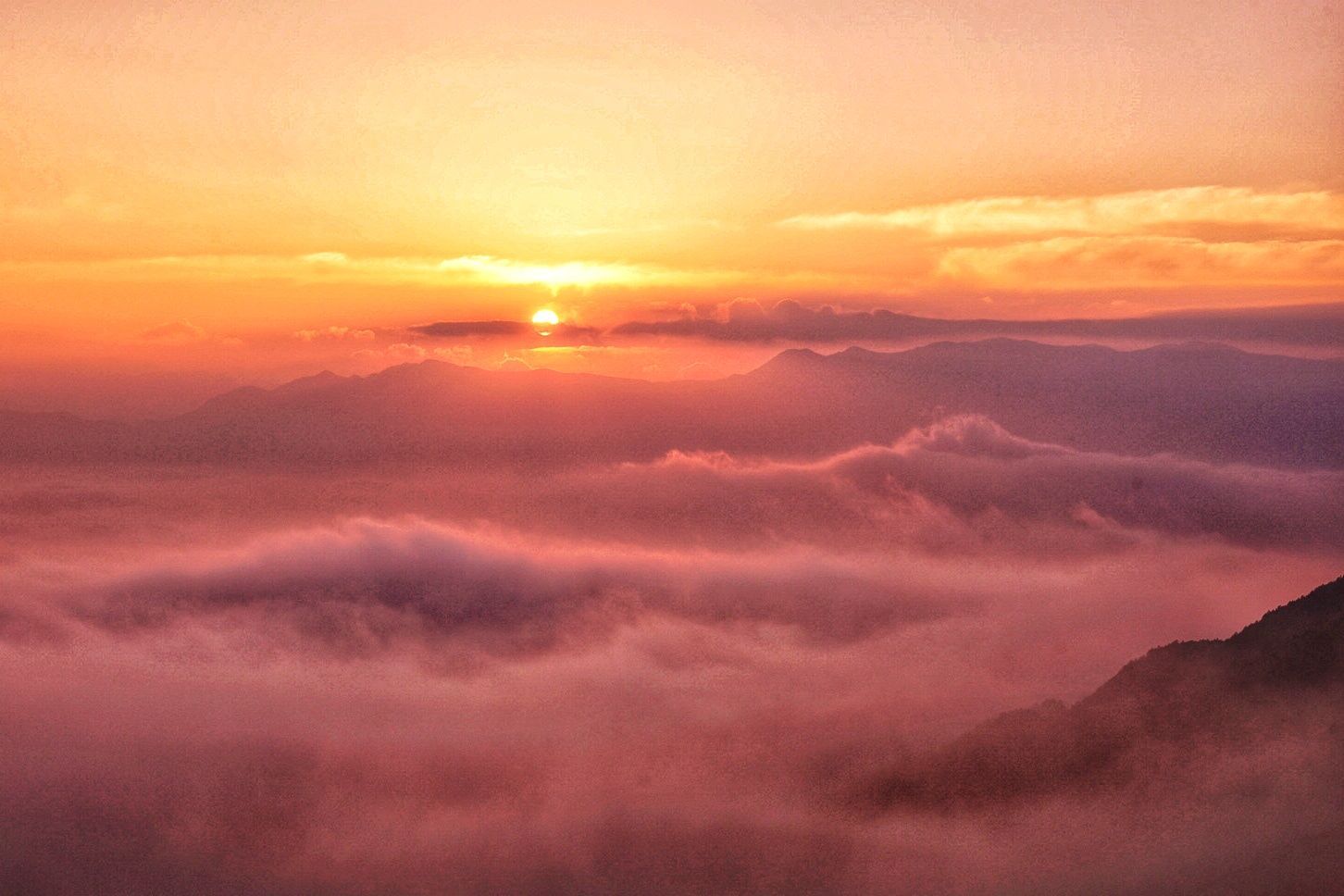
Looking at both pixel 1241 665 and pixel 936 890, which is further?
pixel 936 890

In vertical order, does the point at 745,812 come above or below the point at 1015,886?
below

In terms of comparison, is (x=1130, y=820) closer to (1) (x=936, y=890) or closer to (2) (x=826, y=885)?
(1) (x=936, y=890)

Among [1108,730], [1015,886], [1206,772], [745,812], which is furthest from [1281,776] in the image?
[745,812]

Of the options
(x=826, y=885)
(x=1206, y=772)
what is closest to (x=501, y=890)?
(x=826, y=885)

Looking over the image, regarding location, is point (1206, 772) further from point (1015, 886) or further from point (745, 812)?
point (745, 812)

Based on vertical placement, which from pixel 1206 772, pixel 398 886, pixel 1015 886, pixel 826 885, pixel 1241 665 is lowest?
pixel 398 886

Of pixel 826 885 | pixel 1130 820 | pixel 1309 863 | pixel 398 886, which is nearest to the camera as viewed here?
pixel 1309 863

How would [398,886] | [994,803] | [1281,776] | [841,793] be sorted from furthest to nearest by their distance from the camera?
[398,886] → [841,793] → [994,803] → [1281,776]
